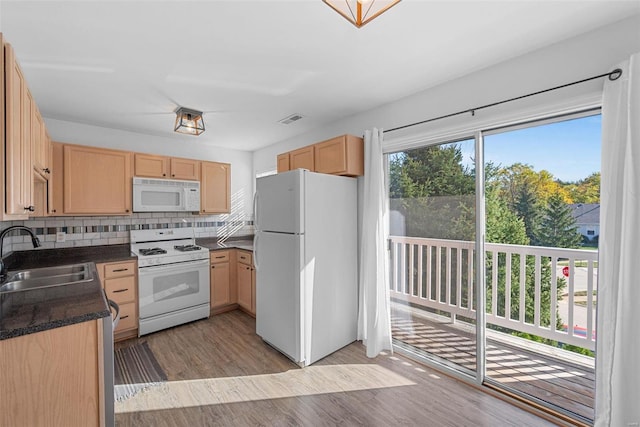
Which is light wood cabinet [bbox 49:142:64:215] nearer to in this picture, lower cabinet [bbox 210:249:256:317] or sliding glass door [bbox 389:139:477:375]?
lower cabinet [bbox 210:249:256:317]

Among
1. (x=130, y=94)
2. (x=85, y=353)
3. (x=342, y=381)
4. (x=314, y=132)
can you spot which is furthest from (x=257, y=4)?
(x=342, y=381)

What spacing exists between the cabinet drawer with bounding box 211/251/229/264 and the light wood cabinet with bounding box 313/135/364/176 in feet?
6.02

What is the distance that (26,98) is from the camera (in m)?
1.68

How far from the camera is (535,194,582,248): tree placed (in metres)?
1.96

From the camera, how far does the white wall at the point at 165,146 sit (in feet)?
11.0

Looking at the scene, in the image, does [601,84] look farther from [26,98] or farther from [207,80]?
[26,98]

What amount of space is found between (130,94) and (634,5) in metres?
3.55

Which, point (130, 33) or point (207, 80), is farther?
point (207, 80)

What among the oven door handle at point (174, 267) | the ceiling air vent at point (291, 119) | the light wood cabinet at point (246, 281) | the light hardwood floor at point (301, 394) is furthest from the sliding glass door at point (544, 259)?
the oven door handle at point (174, 267)

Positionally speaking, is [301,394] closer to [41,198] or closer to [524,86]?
[524,86]

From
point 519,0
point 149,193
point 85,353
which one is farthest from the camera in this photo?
point 149,193

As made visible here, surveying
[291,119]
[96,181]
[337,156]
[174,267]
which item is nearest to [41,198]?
[96,181]

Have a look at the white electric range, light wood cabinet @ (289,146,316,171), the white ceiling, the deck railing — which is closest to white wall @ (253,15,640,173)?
the white ceiling

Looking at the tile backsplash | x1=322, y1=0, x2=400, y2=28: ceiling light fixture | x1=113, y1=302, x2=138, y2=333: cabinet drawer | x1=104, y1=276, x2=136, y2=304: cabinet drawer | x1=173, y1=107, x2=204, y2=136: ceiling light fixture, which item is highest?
x1=173, y1=107, x2=204, y2=136: ceiling light fixture
